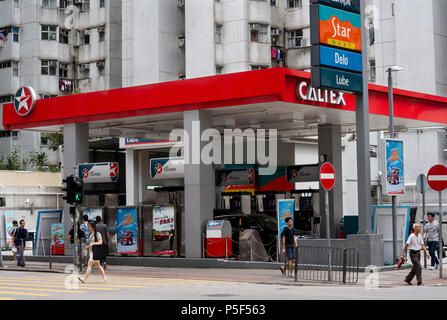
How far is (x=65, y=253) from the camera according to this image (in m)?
30.8

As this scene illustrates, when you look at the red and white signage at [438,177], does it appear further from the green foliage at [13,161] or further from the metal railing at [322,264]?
the green foliage at [13,161]

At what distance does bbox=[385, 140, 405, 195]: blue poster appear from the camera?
79.1 feet

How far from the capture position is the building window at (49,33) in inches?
2445

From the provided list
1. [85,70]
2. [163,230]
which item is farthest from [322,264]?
[85,70]

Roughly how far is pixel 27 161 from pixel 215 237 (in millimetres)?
37536

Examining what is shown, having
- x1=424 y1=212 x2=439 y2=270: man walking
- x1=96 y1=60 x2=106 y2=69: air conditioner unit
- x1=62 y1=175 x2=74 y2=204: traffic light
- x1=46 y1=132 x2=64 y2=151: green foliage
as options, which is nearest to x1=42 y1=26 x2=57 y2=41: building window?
x1=96 y1=60 x2=106 y2=69: air conditioner unit

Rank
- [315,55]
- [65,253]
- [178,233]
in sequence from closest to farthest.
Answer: [315,55] < [178,233] < [65,253]

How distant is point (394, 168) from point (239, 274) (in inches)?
230

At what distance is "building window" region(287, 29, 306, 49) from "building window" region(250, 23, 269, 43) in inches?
107

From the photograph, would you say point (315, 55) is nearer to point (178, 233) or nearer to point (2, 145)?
point (178, 233)

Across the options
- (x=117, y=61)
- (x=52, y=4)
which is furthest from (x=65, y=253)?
(x=52, y=4)

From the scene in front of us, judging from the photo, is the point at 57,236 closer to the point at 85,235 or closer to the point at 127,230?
the point at 127,230

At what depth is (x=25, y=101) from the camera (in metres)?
31.7

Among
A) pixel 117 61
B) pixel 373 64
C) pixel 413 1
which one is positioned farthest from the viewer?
pixel 117 61
